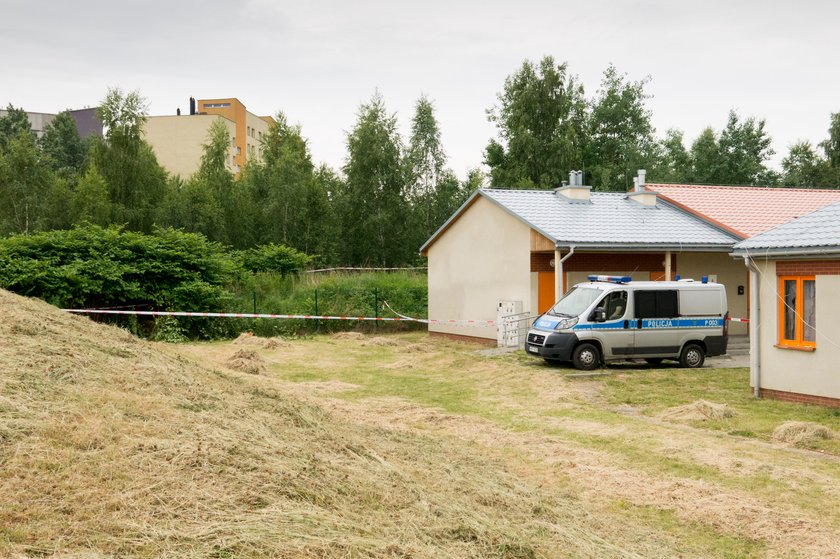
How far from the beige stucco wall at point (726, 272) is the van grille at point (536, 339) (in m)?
8.04

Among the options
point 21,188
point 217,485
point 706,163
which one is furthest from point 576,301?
point 706,163

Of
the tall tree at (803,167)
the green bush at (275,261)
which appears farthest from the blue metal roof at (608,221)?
the tall tree at (803,167)

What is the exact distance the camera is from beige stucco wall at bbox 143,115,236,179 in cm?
6319

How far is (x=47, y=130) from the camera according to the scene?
72.5 meters

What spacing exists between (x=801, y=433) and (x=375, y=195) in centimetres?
3658

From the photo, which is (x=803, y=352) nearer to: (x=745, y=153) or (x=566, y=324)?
(x=566, y=324)

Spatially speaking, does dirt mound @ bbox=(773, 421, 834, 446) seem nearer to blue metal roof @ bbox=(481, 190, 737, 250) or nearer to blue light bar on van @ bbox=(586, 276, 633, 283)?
blue light bar on van @ bbox=(586, 276, 633, 283)

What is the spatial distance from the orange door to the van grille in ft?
13.1

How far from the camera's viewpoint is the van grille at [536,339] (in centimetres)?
1847

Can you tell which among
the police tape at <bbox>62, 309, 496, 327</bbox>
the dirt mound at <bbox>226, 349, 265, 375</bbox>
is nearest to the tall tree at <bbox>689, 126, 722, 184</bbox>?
the police tape at <bbox>62, 309, 496, 327</bbox>

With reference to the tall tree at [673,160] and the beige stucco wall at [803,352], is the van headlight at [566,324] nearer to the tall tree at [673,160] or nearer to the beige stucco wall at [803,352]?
the beige stucco wall at [803,352]

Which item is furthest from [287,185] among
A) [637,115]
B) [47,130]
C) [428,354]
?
[47,130]

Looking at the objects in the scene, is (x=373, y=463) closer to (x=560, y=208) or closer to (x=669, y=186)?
(x=560, y=208)

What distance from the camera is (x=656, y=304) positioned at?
1850 centimetres
